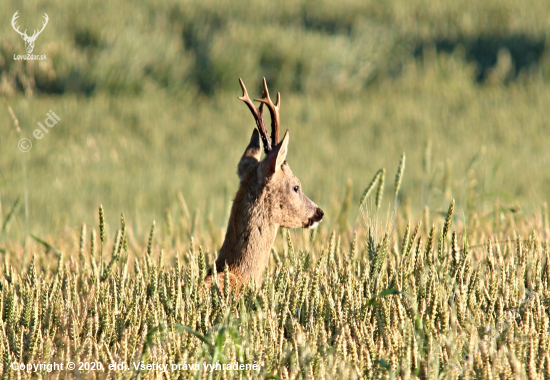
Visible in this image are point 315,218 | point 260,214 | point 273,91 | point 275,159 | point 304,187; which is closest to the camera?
point 275,159

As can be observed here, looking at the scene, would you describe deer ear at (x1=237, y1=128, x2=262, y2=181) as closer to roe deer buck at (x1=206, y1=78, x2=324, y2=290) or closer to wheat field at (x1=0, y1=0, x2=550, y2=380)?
roe deer buck at (x1=206, y1=78, x2=324, y2=290)

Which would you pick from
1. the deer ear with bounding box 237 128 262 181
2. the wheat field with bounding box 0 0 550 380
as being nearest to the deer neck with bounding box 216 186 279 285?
the wheat field with bounding box 0 0 550 380

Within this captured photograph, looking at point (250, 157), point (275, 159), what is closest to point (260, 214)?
point (275, 159)

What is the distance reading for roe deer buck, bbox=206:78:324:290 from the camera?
3787mm

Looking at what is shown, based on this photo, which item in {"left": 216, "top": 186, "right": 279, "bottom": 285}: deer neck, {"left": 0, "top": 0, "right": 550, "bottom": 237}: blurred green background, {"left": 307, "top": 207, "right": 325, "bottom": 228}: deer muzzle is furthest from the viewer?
{"left": 0, "top": 0, "right": 550, "bottom": 237}: blurred green background

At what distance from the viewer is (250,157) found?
13.7 feet

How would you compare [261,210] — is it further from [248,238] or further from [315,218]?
[315,218]

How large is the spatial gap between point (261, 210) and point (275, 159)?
35 cm

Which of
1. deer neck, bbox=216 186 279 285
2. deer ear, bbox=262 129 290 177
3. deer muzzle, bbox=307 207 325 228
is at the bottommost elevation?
deer neck, bbox=216 186 279 285

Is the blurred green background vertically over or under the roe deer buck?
over

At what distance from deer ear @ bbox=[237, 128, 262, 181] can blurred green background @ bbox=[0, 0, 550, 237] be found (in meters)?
1.98

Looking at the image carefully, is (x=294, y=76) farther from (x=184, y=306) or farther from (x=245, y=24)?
(x=184, y=306)

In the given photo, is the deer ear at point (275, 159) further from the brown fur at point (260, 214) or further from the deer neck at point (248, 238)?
the deer neck at point (248, 238)

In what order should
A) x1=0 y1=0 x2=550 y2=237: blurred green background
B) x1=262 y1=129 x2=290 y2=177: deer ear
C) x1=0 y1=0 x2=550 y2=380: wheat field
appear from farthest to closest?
x1=0 y1=0 x2=550 y2=237: blurred green background < x1=262 y1=129 x2=290 y2=177: deer ear < x1=0 y1=0 x2=550 y2=380: wheat field
